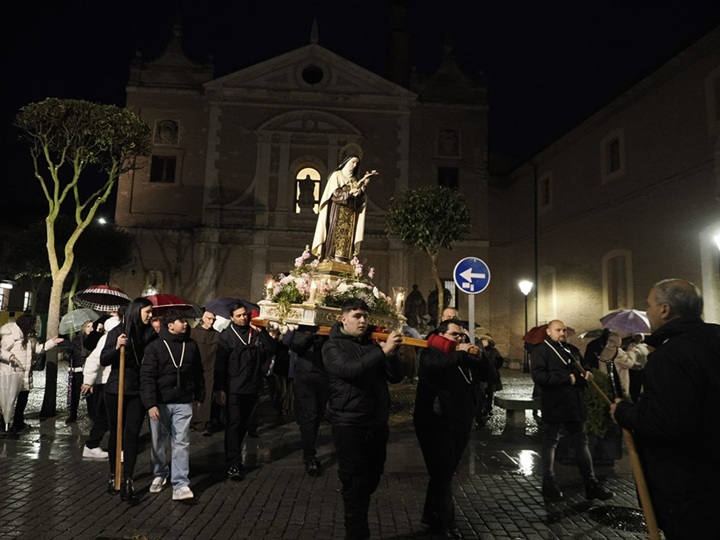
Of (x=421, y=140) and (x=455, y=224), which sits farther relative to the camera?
(x=421, y=140)

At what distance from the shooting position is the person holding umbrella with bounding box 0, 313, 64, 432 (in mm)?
8562

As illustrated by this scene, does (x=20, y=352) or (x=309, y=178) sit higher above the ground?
(x=309, y=178)

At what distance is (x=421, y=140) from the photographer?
28828 mm

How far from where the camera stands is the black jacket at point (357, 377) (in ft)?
13.7

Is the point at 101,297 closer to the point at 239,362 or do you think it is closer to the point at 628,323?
the point at 239,362

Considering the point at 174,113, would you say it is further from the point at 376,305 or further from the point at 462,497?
the point at 462,497

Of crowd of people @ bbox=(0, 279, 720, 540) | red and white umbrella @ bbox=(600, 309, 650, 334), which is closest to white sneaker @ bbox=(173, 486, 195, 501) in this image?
crowd of people @ bbox=(0, 279, 720, 540)

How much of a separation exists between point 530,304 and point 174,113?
69.7 ft

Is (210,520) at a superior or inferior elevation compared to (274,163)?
inferior

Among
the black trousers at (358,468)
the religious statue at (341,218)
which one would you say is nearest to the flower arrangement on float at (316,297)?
the religious statue at (341,218)

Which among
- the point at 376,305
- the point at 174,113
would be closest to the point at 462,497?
the point at 376,305

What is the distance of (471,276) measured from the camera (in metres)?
8.17

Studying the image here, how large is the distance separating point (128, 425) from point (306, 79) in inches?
1024

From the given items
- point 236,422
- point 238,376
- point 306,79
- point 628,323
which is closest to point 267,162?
point 306,79
